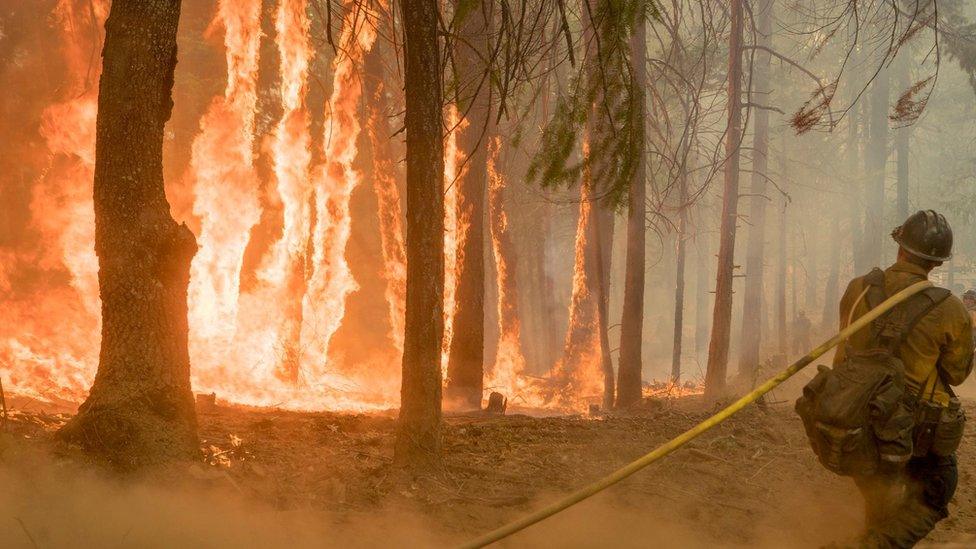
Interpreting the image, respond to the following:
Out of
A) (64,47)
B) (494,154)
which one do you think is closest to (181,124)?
(64,47)

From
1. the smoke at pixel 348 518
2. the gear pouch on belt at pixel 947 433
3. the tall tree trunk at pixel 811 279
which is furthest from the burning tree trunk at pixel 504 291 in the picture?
the tall tree trunk at pixel 811 279

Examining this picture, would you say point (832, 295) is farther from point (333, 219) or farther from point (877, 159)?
point (333, 219)

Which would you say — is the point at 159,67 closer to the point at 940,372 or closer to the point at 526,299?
the point at 940,372

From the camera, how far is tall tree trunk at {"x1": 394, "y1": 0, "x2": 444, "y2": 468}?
220 inches

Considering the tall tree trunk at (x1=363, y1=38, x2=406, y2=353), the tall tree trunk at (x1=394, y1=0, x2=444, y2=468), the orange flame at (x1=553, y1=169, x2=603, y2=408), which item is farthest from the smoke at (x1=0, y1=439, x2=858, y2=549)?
the tall tree trunk at (x1=363, y1=38, x2=406, y2=353)

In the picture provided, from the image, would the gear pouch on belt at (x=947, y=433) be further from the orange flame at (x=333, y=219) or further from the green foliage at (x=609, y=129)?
the orange flame at (x=333, y=219)

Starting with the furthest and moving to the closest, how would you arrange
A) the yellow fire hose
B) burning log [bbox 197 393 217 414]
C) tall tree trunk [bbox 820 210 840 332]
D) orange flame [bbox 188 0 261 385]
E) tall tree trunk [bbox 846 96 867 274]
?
tall tree trunk [bbox 846 96 867 274] → tall tree trunk [bbox 820 210 840 332] → orange flame [bbox 188 0 261 385] → burning log [bbox 197 393 217 414] → the yellow fire hose

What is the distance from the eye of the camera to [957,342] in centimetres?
427

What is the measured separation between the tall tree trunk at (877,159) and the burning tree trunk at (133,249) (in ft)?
85.9

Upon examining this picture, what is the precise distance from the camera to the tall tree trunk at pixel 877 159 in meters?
26.3

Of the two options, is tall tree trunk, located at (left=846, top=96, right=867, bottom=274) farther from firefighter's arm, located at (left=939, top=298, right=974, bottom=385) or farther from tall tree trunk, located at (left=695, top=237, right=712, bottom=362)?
firefighter's arm, located at (left=939, top=298, right=974, bottom=385)

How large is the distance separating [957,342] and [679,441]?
1901 mm

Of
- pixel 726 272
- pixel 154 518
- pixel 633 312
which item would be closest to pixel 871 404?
pixel 154 518

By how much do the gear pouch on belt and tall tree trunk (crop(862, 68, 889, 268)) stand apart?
79.3 ft
